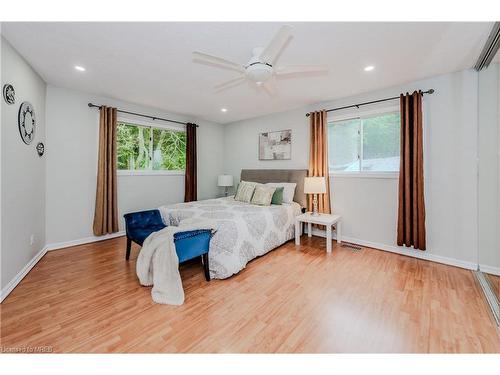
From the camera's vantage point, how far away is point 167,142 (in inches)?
189

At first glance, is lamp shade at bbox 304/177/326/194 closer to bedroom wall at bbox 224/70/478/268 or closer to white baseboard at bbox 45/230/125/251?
bedroom wall at bbox 224/70/478/268

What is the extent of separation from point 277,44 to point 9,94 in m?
2.69

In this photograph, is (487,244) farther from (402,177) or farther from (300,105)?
(300,105)

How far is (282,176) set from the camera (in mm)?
4477

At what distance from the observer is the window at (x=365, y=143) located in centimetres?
338

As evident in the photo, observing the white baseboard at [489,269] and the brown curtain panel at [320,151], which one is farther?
the brown curtain panel at [320,151]

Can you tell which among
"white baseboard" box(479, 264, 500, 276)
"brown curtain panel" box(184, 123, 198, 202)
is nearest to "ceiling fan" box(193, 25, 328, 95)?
"white baseboard" box(479, 264, 500, 276)

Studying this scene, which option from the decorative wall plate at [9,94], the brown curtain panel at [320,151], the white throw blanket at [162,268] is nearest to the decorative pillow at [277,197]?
the brown curtain panel at [320,151]

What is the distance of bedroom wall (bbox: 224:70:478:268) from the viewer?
9.03 feet

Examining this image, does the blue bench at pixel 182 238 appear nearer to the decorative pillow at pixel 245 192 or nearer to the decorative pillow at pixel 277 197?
the decorative pillow at pixel 245 192

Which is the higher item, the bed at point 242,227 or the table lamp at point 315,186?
the table lamp at point 315,186

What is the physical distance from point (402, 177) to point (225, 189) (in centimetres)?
382

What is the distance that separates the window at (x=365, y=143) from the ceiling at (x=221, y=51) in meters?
0.51
